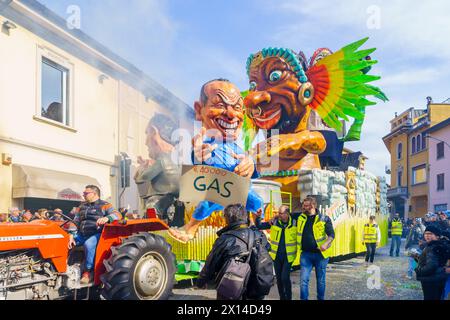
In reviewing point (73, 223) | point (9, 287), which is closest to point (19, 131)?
point (73, 223)

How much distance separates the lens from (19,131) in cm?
877

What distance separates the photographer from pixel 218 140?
7379mm

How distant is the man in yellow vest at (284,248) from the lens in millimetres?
5559

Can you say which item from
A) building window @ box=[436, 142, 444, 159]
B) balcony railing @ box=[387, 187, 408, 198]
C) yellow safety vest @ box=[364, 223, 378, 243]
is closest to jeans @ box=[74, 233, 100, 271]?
yellow safety vest @ box=[364, 223, 378, 243]

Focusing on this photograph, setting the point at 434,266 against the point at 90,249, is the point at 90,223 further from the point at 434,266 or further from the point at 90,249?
the point at 434,266

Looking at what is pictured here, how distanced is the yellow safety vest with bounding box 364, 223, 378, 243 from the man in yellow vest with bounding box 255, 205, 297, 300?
16.9 feet

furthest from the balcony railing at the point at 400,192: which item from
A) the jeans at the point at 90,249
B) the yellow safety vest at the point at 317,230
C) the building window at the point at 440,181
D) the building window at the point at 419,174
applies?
the jeans at the point at 90,249

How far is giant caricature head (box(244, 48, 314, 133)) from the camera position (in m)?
10.9

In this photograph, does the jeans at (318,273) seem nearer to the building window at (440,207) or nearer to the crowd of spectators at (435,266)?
the crowd of spectators at (435,266)

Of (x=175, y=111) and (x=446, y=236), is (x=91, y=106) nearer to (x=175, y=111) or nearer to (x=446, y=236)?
(x=175, y=111)

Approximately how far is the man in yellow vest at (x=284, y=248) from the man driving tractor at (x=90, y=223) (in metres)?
2.07

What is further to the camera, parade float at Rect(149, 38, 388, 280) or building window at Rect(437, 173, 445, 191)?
building window at Rect(437, 173, 445, 191)

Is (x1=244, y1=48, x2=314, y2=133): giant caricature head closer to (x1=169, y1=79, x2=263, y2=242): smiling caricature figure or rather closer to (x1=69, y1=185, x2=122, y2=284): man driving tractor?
(x1=169, y1=79, x2=263, y2=242): smiling caricature figure

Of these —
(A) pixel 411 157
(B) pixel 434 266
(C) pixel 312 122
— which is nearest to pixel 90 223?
(B) pixel 434 266
